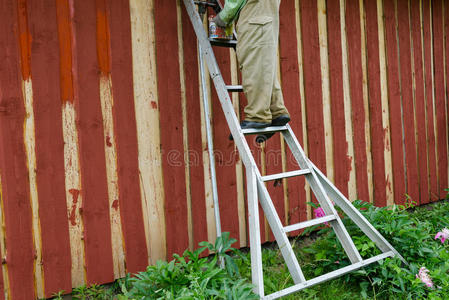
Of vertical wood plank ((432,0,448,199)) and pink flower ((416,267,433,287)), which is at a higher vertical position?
vertical wood plank ((432,0,448,199))

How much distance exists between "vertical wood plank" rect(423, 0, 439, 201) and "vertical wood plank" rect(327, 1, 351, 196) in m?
1.50

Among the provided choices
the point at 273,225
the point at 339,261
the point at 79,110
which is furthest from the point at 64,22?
the point at 339,261

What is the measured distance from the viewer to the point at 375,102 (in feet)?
13.3

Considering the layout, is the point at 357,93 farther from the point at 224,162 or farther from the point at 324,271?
the point at 324,271

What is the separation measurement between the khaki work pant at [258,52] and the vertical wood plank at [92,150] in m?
0.96

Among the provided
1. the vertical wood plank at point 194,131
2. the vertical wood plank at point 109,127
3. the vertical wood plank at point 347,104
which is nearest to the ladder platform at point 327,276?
the vertical wood plank at point 194,131

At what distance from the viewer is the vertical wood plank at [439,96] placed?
4.68 meters

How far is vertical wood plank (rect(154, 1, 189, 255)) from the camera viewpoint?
2.78 meters

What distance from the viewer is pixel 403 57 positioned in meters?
4.32

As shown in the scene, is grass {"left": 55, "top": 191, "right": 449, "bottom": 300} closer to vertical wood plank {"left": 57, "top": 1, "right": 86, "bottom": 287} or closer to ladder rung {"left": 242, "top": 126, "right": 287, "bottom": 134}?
vertical wood plank {"left": 57, "top": 1, "right": 86, "bottom": 287}

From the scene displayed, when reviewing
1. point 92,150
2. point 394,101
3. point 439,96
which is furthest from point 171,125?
point 439,96

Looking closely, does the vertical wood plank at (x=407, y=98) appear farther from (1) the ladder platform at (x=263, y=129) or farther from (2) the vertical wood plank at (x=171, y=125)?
(2) the vertical wood plank at (x=171, y=125)

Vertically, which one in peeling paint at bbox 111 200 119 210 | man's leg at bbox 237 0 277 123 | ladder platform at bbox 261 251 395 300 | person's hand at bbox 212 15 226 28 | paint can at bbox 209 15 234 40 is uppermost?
person's hand at bbox 212 15 226 28

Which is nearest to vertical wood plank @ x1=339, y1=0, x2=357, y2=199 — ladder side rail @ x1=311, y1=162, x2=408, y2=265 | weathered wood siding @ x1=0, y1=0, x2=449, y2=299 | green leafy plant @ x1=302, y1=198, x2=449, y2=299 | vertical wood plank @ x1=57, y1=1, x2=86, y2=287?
weathered wood siding @ x1=0, y1=0, x2=449, y2=299
